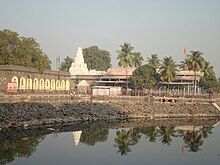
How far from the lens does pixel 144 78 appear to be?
80.5 m

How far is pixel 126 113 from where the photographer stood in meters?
57.7

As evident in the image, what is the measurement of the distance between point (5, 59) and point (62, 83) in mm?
14070

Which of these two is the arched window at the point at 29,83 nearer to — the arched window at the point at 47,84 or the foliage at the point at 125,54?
the arched window at the point at 47,84

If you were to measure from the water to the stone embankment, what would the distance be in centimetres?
481

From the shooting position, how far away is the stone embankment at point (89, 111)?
43.7m

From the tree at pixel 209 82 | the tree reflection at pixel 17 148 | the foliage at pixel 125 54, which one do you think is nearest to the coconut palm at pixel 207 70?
the tree at pixel 209 82

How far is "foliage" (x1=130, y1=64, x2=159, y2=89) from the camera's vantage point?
80562mm

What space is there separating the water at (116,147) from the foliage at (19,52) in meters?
23.3

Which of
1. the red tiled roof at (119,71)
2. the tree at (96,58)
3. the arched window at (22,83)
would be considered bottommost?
the arched window at (22,83)

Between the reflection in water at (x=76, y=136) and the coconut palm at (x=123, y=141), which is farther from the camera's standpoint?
the reflection in water at (x=76, y=136)

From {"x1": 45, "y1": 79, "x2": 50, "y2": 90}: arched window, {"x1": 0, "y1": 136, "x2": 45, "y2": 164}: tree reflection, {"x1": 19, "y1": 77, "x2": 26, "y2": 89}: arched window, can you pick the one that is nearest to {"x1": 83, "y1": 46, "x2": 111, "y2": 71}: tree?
{"x1": 45, "y1": 79, "x2": 50, "y2": 90}: arched window

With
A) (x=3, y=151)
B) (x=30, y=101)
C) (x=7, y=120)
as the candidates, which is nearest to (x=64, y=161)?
(x=3, y=151)

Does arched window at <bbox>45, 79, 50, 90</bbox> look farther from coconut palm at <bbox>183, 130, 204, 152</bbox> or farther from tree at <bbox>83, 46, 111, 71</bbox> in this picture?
tree at <bbox>83, 46, 111, 71</bbox>

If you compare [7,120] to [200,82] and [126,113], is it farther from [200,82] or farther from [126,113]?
[200,82]
